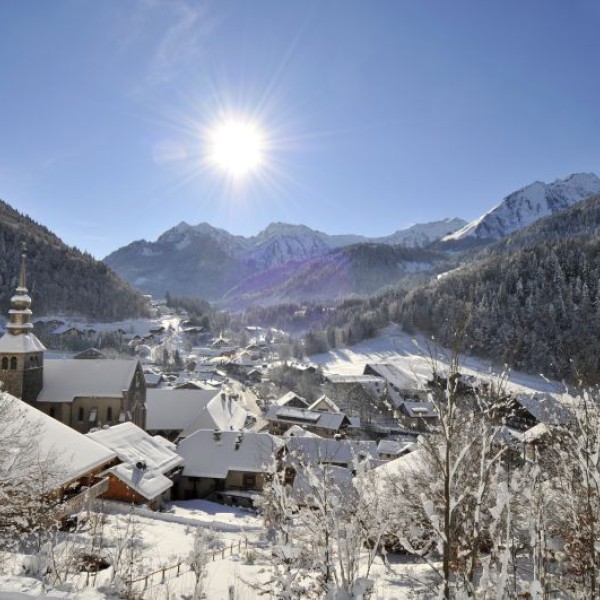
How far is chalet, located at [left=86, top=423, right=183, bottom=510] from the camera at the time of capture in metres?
30.7

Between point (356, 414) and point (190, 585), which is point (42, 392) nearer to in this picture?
point (190, 585)

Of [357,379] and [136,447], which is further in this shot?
[357,379]

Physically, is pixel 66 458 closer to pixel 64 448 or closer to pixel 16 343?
pixel 64 448

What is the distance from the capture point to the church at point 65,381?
43.1 metres

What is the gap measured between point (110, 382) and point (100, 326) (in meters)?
150

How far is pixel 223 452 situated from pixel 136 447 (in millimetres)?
9236

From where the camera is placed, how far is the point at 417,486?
694 inches

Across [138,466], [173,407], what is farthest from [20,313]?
[173,407]

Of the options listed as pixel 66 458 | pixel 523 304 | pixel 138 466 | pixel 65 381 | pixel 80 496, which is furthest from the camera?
pixel 523 304

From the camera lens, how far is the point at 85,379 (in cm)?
4784

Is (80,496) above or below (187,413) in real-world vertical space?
below

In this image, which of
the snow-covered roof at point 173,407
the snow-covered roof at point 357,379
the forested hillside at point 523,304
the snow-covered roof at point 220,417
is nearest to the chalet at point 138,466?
the snow-covered roof at point 220,417

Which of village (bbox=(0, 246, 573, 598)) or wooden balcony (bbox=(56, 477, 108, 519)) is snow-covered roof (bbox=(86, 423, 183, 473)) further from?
wooden balcony (bbox=(56, 477, 108, 519))

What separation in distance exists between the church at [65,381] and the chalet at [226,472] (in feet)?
31.9
